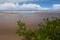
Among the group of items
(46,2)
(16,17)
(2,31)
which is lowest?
(2,31)

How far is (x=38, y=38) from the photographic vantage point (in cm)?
54

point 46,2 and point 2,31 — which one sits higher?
point 46,2

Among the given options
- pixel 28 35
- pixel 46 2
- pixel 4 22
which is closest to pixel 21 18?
pixel 4 22

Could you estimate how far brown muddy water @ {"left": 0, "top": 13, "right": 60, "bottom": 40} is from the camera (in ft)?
3.90

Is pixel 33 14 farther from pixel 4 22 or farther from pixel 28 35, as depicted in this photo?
pixel 28 35

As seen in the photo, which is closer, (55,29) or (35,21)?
(55,29)

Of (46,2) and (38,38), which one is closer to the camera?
(38,38)

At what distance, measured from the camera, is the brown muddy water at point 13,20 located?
119 centimetres

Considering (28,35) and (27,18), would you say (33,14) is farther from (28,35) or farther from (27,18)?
(28,35)

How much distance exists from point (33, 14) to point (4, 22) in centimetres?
27

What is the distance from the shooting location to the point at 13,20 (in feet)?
4.03

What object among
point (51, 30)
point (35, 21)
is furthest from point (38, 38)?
point (35, 21)

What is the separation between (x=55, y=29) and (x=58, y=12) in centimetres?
65

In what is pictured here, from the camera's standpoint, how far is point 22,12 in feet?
4.05
